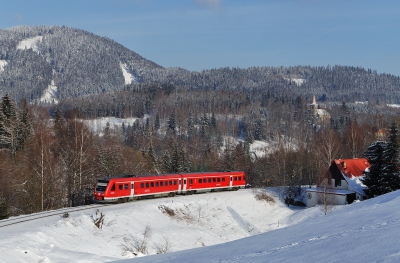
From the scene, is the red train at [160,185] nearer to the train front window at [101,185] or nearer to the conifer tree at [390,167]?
the train front window at [101,185]

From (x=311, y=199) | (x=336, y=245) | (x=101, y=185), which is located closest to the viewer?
(x=336, y=245)

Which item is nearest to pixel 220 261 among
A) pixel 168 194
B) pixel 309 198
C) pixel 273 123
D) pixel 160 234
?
pixel 160 234

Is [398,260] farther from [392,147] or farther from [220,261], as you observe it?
[392,147]

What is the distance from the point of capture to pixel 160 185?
132 feet

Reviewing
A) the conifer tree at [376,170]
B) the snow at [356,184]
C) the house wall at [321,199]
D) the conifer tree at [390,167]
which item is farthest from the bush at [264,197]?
the conifer tree at [390,167]

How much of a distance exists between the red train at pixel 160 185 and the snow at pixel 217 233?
4.47ft

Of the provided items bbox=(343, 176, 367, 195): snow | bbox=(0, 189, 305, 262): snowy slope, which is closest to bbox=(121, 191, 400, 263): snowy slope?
bbox=(0, 189, 305, 262): snowy slope

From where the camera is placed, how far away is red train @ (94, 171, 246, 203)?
35.3 m

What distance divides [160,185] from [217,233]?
7.27 meters

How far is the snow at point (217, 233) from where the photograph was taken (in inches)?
389

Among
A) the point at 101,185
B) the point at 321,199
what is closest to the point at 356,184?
the point at 321,199

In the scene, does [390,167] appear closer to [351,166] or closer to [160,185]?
[351,166]

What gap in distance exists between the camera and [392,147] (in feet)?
132

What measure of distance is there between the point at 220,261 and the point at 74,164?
32318 millimetres
